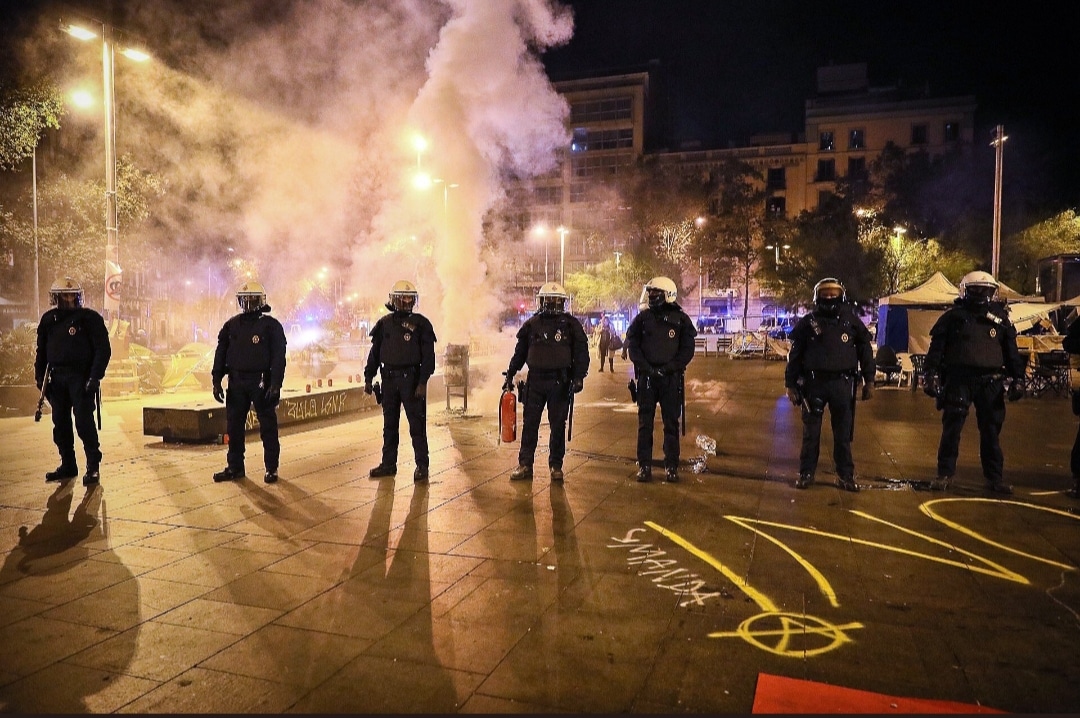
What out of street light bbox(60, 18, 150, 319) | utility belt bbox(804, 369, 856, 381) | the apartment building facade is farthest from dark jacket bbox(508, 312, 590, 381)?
the apartment building facade

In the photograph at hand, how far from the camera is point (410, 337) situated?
25.9ft

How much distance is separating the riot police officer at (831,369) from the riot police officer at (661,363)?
1.12 metres

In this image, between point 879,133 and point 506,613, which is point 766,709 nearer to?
point 506,613

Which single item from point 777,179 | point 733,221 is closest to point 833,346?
point 733,221

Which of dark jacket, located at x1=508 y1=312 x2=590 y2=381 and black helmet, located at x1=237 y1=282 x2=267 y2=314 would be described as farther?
black helmet, located at x1=237 y1=282 x2=267 y2=314

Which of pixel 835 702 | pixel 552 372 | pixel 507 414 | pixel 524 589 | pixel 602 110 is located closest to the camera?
pixel 835 702

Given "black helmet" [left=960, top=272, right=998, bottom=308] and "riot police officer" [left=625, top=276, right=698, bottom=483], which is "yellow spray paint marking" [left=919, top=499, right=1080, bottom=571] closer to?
"black helmet" [left=960, top=272, right=998, bottom=308]

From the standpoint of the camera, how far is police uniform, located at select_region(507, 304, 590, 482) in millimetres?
7773

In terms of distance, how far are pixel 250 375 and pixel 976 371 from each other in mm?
7233

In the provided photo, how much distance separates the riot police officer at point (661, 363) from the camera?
307 inches

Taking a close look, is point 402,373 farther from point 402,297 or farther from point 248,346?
point 248,346

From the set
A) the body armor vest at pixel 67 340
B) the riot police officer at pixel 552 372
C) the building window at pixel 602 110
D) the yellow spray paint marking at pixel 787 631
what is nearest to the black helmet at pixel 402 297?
the riot police officer at pixel 552 372

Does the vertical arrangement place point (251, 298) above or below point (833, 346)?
above

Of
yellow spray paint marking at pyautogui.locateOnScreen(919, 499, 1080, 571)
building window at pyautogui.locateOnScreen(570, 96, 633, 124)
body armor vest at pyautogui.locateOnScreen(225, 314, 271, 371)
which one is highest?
building window at pyautogui.locateOnScreen(570, 96, 633, 124)
